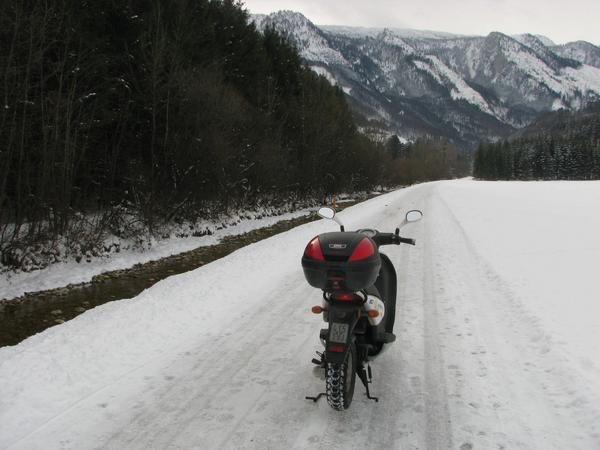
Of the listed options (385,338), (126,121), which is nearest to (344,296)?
(385,338)

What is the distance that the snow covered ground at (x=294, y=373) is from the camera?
3336 mm

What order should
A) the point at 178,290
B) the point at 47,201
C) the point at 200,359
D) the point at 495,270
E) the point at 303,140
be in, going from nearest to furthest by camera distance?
the point at 200,359
the point at 178,290
the point at 495,270
the point at 47,201
the point at 303,140

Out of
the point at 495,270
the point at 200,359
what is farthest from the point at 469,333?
the point at 495,270

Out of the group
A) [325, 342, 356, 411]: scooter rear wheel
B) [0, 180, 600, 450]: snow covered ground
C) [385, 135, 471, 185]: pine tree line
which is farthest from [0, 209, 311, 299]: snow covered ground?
[385, 135, 471, 185]: pine tree line

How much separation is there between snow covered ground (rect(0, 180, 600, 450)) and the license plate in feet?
2.46

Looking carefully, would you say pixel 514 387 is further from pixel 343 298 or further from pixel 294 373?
pixel 294 373

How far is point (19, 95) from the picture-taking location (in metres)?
9.09

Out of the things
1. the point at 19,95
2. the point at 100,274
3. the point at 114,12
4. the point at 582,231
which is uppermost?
the point at 114,12

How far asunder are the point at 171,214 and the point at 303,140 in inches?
709

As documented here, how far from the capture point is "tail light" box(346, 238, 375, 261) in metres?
3.32

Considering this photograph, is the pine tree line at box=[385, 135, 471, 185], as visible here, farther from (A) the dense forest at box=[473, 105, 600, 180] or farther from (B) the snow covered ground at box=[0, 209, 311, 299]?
(B) the snow covered ground at box=[0, 209, 311, 299]

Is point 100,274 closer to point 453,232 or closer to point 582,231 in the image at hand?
point 453,232

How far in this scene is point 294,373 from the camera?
14.5ft

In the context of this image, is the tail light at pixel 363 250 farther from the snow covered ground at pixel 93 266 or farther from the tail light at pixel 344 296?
the snow covered ground at pixel 93 266
